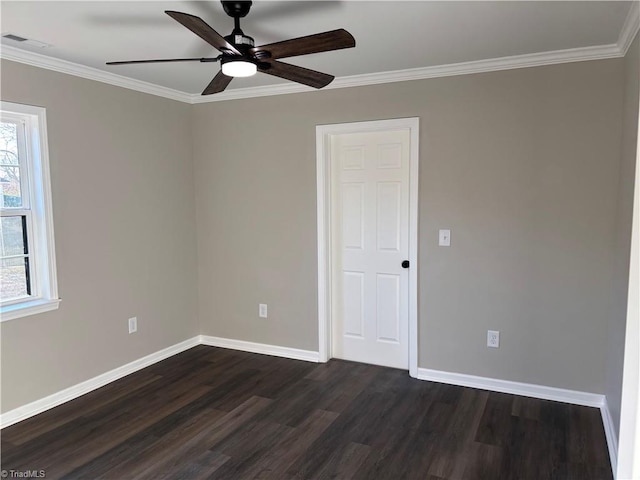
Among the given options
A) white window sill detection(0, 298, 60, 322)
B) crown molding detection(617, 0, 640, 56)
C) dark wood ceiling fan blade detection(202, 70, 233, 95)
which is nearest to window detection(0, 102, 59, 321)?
white window sill detection(0, 298, 60, 322)

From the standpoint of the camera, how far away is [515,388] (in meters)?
3.36

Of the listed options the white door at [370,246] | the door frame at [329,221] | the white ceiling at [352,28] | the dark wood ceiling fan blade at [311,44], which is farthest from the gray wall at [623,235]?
the dark wood ceiling fan blade at [311,44]

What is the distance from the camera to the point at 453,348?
3.54 metres

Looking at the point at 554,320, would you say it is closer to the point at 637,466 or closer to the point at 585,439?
the point at 585,439

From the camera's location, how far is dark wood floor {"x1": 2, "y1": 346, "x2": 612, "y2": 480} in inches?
99.0

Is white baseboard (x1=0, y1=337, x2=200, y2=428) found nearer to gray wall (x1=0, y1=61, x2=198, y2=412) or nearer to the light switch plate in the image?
gray wall (x1=0, y1=61, x2=198, y2=412)

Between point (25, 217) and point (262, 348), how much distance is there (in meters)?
2.21

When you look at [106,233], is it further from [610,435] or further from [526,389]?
[610,435]

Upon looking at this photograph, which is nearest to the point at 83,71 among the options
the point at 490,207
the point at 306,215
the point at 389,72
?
the point at 306,215

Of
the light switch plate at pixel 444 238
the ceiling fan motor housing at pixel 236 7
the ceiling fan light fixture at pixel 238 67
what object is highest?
the ceiling fan motor housing at pixel 236 7

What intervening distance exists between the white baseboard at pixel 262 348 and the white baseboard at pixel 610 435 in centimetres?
215

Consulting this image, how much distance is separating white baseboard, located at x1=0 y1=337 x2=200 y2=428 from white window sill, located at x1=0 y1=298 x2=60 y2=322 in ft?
2.00

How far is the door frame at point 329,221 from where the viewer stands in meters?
3.54

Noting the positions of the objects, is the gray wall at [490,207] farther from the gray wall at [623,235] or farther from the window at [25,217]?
the window at [25,217]
